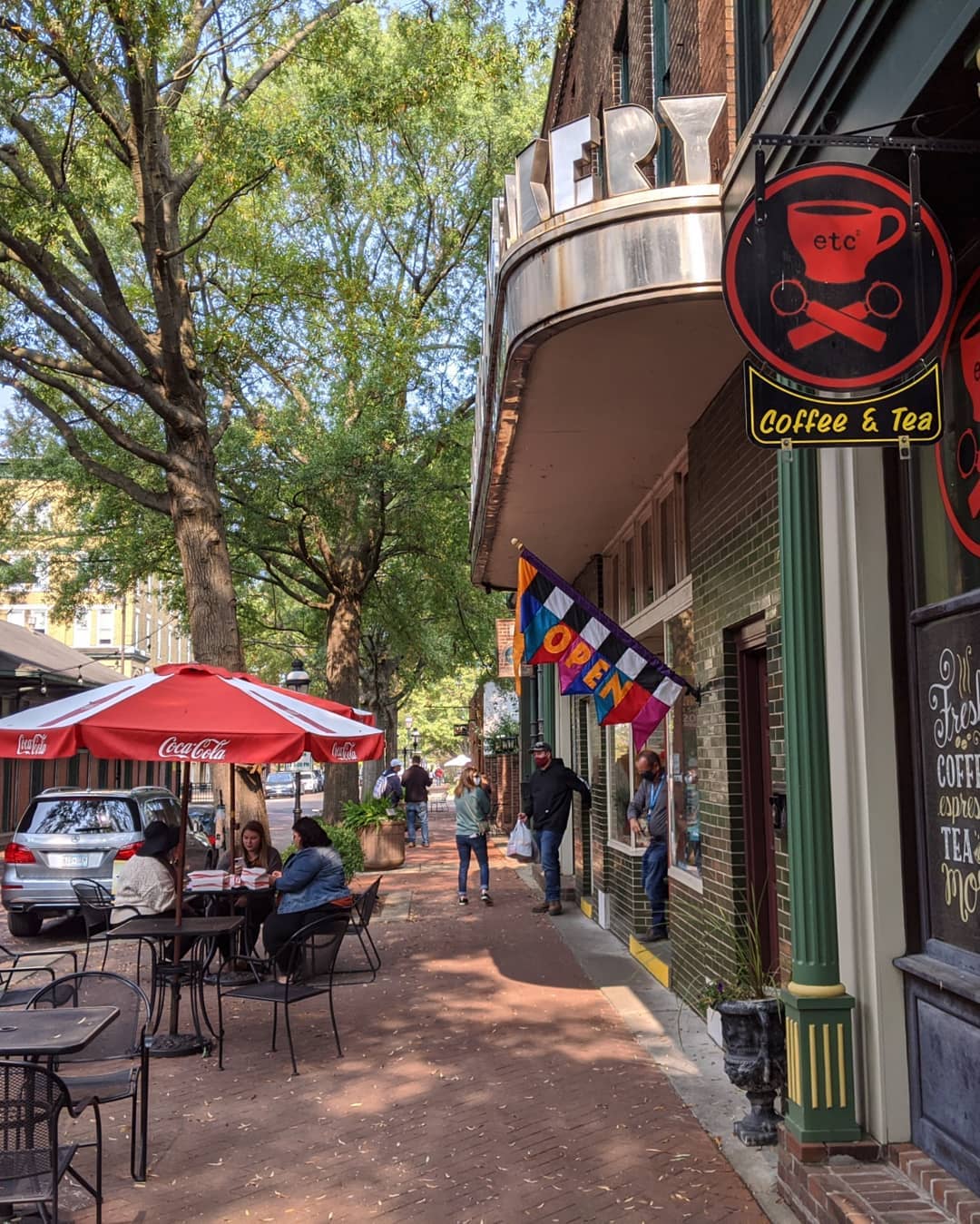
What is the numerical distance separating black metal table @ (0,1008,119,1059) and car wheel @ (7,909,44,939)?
8474 millimetres

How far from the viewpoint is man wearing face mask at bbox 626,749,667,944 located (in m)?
9.94

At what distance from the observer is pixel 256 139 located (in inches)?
484

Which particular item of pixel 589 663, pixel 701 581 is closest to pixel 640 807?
pixel 589 663

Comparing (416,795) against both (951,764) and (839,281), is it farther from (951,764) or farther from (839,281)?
(839,281)

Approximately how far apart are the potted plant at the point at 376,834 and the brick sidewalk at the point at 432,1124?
34.8 feet

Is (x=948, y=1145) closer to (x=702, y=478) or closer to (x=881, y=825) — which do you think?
(x=881, y=825)

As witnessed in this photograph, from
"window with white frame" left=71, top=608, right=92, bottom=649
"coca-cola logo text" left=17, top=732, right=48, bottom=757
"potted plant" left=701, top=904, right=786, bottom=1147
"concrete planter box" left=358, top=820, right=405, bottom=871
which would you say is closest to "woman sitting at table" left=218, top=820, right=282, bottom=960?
"coca-cola logo text" left=17, top=732, right=48, bottom=757

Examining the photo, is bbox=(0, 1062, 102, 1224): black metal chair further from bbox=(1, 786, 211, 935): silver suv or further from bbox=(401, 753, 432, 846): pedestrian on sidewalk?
bbox=(401, 753, 432, 846): pedestrian on sidewalk

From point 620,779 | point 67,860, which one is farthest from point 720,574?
point 67,860

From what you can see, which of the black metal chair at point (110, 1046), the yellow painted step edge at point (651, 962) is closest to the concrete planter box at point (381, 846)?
the yellow painted step edge at point (651, 962)

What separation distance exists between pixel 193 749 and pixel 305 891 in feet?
6.83

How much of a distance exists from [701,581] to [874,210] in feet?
14.0

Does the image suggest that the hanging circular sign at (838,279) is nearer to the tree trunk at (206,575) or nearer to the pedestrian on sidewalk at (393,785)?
the tree trunk at (206,575)

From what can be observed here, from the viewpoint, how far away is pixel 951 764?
173 inches
